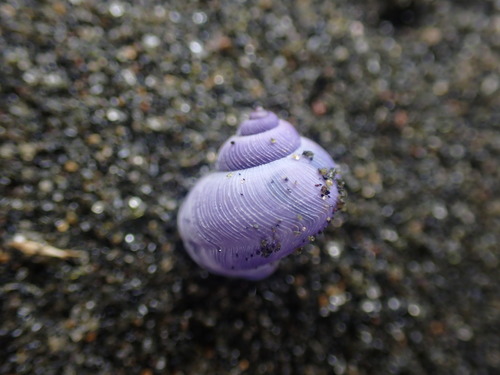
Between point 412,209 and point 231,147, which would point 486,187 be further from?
point 231,147

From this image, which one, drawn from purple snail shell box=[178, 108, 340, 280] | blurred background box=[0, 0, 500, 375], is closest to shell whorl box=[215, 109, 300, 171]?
purple snail shell box=[178, 108, 340, 280]

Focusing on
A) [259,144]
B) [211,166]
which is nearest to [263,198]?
[259,144]

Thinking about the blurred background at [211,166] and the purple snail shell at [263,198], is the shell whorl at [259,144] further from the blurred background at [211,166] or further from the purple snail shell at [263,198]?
the blurred background at [211,166]

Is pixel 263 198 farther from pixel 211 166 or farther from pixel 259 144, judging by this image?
pixel 211 166

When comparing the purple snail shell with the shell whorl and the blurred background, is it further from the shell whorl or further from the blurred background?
the blurred background

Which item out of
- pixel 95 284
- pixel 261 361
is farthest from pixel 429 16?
pixel 95 284

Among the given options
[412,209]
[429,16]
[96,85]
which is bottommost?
[412,209]

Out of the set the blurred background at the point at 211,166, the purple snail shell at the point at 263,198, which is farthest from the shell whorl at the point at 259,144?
the blurred background at the point at 211,166

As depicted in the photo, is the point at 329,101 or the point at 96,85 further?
the point at 329,101
